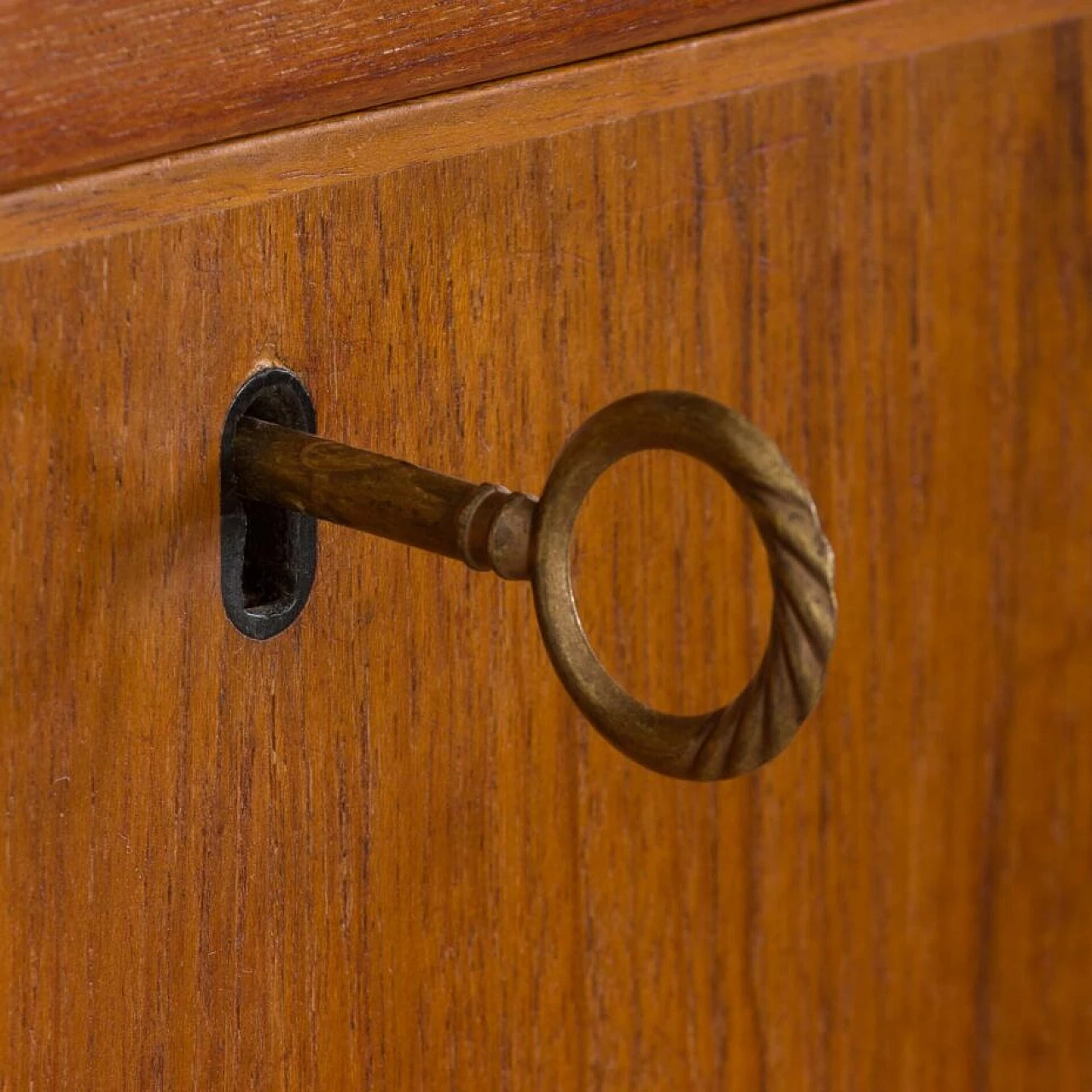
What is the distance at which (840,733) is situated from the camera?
490mm

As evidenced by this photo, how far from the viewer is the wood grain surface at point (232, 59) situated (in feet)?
0.71

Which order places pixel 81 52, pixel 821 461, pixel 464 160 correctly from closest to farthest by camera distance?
pixel 81 52, pixel 464 160, pixel 821 461

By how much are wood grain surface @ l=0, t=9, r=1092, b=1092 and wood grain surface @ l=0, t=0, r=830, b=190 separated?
0.11ft

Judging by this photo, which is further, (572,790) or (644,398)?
(572,790)

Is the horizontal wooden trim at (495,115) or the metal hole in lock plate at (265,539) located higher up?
the horizontal wooden trim at (495,115)

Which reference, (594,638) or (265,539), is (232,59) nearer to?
(265,539)

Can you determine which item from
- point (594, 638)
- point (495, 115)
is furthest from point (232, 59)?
point (594, 638)

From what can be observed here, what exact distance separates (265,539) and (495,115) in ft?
0.31

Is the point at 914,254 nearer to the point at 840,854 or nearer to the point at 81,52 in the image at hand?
the point at 840,854

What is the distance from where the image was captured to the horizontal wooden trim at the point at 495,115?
0.81 feet

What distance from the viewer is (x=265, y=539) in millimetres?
312

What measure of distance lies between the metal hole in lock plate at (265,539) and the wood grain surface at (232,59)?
60 millimetres

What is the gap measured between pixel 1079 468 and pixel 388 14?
1.02ft

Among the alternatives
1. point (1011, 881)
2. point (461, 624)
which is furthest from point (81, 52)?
point (1011, 881)
